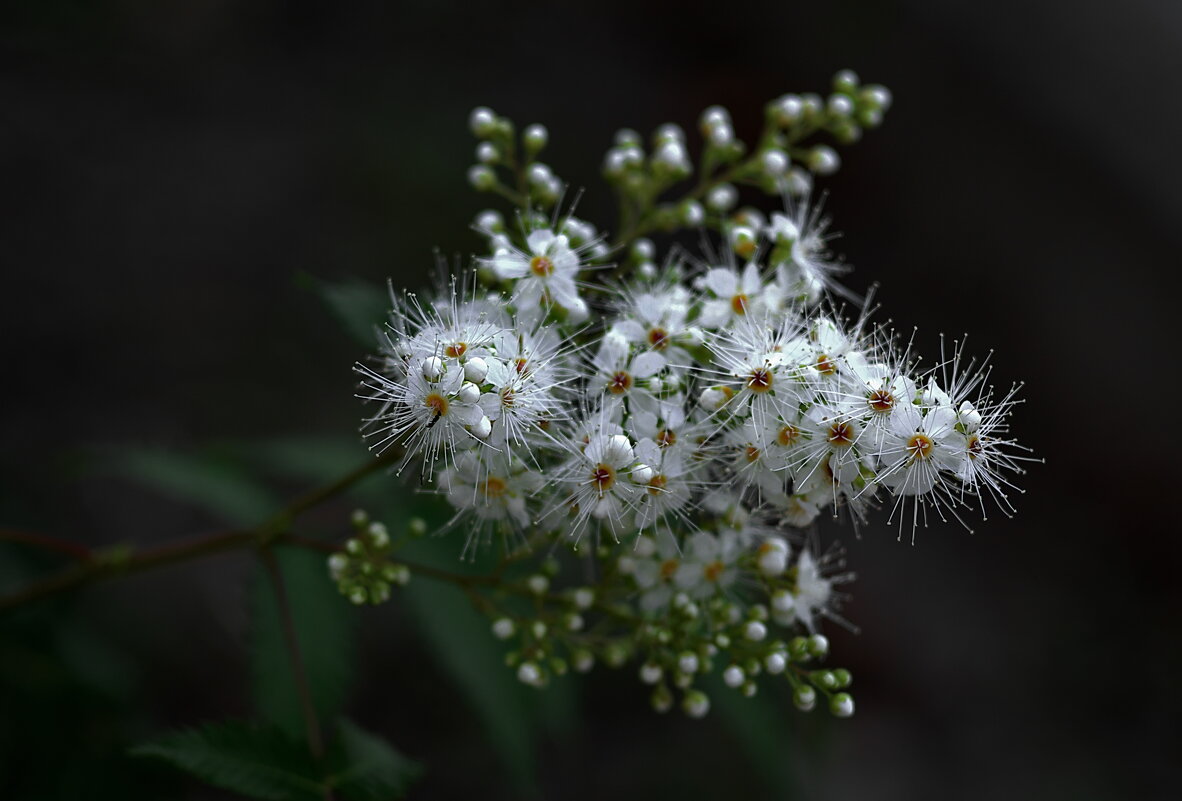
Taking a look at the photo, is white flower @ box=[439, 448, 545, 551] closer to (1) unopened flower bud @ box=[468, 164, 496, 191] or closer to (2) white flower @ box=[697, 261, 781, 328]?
(2) white flower @ box=[697, 261, 781, 328]

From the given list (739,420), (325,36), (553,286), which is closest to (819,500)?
(739,420)

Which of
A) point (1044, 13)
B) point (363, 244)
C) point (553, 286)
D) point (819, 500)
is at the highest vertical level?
point (1044, 13)

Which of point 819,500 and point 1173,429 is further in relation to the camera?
point 1173,429

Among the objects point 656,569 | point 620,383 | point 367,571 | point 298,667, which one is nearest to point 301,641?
point 298,667

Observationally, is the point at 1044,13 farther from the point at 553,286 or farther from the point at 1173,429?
the point at 553,286

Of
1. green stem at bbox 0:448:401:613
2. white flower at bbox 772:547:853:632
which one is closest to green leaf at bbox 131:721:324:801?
green stem at bbox 0:448:401:613

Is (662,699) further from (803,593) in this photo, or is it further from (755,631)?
(803,593)
